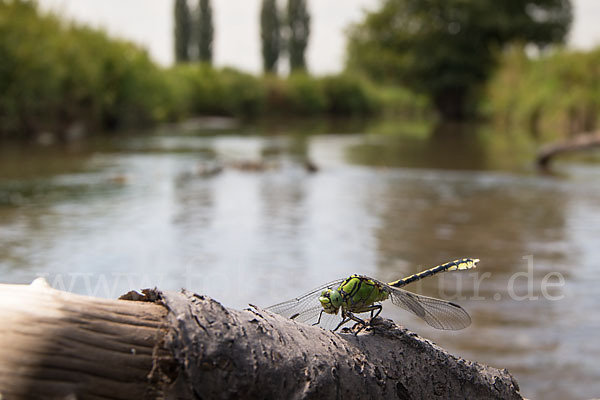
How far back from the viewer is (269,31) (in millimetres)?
56906

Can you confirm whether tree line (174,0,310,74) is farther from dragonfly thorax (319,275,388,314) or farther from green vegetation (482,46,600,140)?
dragonfly thorax (319,275,388,314)

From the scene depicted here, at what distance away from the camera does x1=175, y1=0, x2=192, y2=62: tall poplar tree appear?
176 ft

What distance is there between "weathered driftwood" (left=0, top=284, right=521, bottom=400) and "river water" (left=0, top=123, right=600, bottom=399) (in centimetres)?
196

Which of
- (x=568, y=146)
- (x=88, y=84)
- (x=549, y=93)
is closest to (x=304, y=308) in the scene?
(x=568, y=146)

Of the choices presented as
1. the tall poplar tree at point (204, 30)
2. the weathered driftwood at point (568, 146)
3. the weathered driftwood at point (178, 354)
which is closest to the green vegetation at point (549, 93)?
the weathered driftwood at point (568, 146)

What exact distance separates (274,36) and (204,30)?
21.7 feet

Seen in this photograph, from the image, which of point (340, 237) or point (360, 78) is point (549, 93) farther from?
point (360, 78)

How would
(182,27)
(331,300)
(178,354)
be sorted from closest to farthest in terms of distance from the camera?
1. (178,354)
2. (331,300)
3. (182,27)

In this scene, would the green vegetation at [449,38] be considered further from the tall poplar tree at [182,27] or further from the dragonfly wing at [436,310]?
the dragonfly wing at [436,310]

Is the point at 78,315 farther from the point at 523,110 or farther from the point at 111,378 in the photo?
the point at 523,110

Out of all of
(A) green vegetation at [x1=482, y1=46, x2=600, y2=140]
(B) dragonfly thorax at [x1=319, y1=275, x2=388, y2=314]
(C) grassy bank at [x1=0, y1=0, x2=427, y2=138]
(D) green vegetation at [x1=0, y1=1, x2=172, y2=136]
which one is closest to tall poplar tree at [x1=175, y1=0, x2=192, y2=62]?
(C) grassy bank at [x1=0, y1=0, x2=427, y2=138]

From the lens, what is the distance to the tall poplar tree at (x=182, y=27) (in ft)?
176

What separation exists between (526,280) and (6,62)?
16.9 meters

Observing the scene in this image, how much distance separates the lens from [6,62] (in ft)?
60.7
